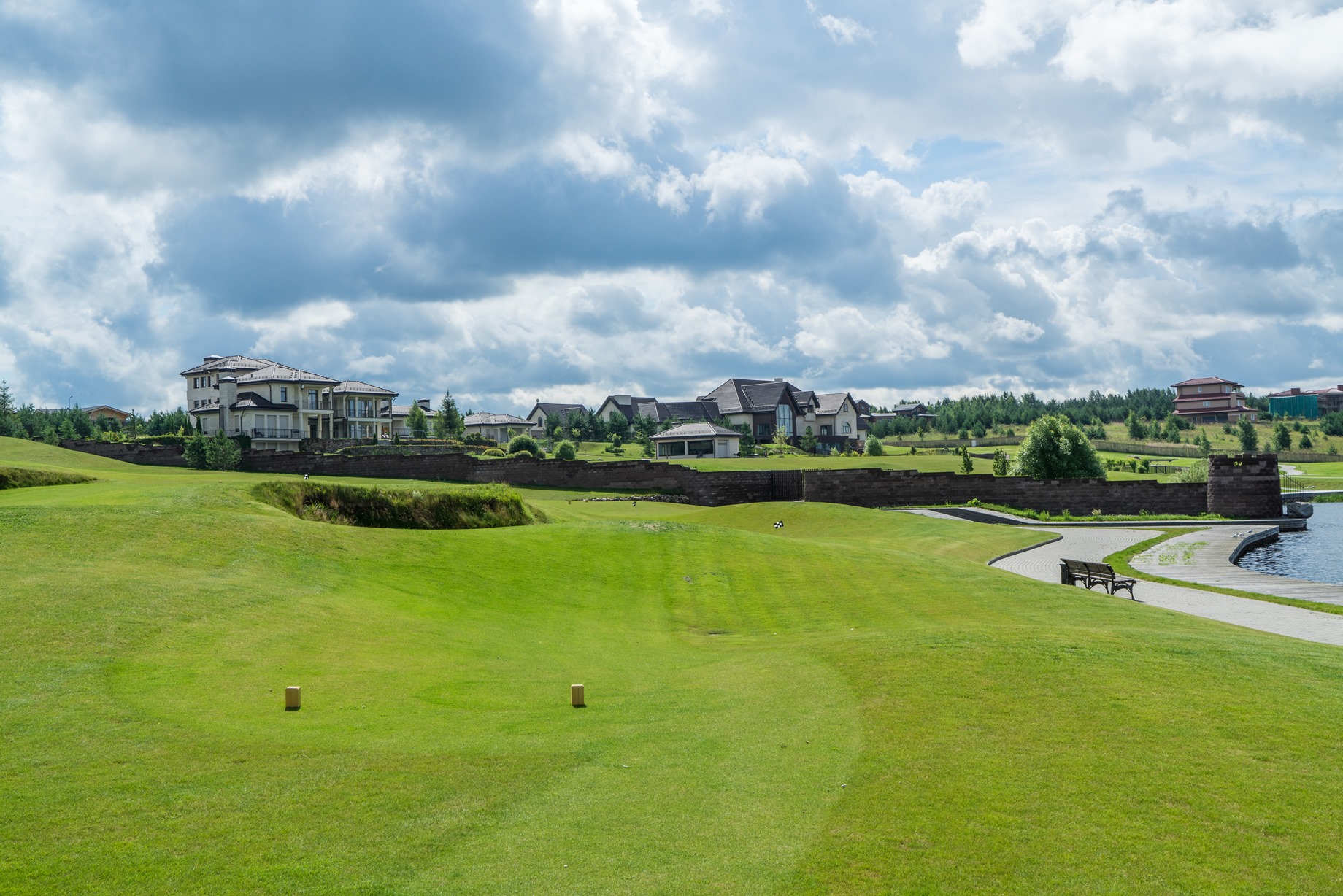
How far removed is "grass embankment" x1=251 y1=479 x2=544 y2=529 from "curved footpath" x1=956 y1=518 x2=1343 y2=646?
16.1 m

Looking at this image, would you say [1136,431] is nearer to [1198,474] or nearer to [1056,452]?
[1198,474]

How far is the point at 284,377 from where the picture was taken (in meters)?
76.7

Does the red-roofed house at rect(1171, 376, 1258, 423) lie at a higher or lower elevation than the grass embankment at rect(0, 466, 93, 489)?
higher

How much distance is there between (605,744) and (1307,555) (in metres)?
37.2

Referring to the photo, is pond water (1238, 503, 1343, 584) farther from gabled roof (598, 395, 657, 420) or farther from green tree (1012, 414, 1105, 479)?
gabled roof (598, 395, 657, 420)

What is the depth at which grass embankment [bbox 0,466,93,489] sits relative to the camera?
24.5 metres

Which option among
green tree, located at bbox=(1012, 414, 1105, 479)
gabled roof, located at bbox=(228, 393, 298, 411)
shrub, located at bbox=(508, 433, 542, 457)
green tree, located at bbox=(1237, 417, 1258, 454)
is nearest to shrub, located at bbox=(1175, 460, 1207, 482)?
green tree, located at bbox=(1012, 414, 1105, 479)

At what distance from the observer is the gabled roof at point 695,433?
8750 centimetres

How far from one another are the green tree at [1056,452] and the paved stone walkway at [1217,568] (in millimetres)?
18065

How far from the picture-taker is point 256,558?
16.7m

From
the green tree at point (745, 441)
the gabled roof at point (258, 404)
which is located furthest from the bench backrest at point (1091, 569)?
the gabled roof at point (258, 404)

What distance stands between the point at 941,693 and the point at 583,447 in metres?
86.7

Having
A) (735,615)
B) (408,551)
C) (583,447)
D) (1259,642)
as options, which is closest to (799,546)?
(735,615)

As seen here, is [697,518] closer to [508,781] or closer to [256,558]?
[256,558]
